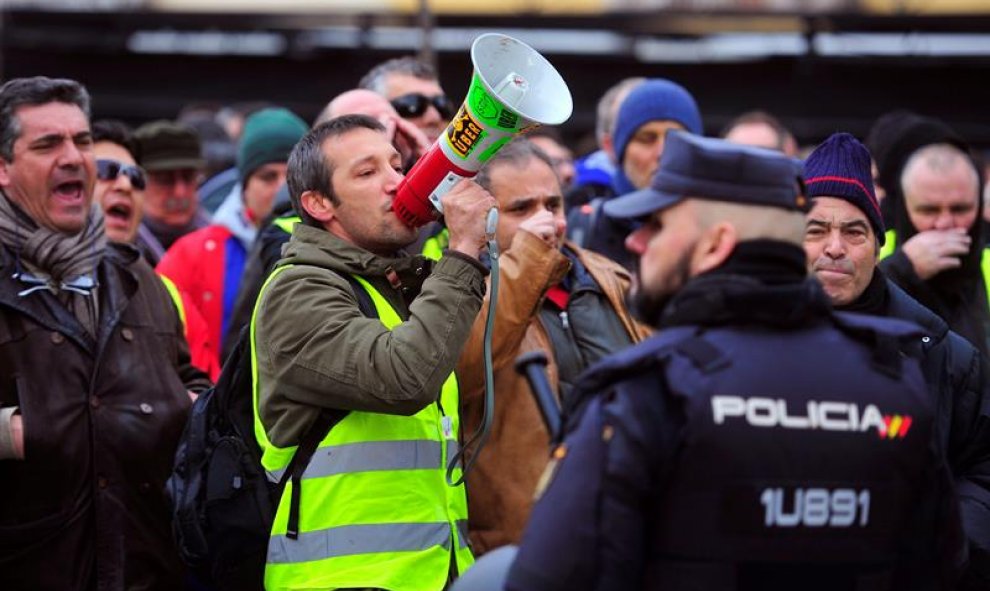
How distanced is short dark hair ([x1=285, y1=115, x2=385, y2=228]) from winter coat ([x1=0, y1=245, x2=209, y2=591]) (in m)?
0.99

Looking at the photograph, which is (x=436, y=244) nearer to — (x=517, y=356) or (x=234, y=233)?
(x=517, y=356)

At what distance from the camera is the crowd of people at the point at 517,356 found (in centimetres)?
316

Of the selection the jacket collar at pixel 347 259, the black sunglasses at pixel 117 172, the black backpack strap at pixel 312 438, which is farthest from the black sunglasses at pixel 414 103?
the black backpack strap at pixel 312 438

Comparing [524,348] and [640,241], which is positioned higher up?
[640,241]

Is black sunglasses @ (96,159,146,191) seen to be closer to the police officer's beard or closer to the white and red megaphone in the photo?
the white and red megaphone

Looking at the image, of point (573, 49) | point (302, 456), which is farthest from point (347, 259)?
point (573, 49)

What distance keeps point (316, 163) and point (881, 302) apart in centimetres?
178

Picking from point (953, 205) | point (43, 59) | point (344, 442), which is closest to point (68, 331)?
point (344, 442)

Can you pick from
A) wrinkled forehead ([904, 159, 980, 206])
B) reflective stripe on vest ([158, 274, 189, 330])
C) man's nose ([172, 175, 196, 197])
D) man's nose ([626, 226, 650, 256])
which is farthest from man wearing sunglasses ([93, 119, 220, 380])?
man's nose ([626, 226, 650, 256])

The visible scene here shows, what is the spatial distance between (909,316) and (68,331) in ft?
8.80

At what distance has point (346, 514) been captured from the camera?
4.25 m

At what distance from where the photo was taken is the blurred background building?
1424 cm

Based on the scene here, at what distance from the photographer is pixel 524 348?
4840 millimetres

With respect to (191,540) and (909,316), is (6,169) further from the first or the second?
(909,316)
